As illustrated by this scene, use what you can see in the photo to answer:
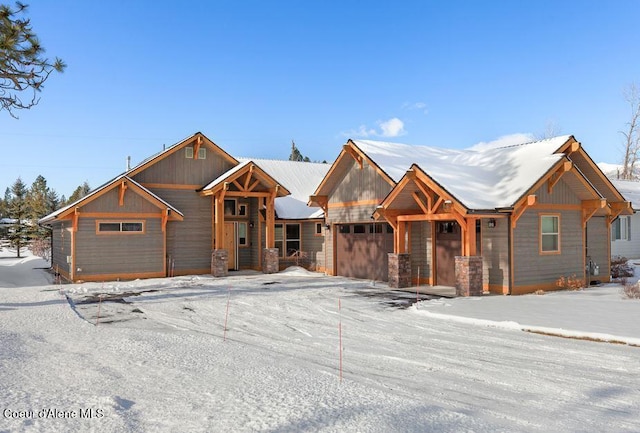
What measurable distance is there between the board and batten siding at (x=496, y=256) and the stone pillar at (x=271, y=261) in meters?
11.0

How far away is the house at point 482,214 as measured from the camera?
15906mm

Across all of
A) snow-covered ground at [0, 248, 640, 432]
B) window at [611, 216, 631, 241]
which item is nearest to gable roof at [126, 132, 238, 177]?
snow-covered ground at [0, 248, 640, 432]

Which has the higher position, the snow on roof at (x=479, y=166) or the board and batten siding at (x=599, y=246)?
the snow on roof at (x=479, y=166)

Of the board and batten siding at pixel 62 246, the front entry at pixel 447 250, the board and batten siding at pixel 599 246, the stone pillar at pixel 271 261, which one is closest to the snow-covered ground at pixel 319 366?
the front entry at pixel 447 250

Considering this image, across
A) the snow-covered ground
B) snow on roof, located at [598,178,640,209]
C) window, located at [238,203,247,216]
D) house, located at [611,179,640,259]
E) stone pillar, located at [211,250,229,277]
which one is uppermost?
snow on roof, located at [598,178,640,209]

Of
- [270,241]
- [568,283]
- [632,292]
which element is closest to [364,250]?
[270,241]

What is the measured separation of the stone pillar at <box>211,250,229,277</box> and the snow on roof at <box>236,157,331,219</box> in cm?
414

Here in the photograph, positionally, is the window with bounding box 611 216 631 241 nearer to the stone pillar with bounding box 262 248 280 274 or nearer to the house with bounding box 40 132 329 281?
the house with bounding box 40 132 329 281

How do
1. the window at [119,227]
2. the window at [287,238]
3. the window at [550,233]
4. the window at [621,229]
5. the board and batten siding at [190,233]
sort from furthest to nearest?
the window at [287,238] → the window at [621,229] → the board and batten siding at [190,233] → the window at [119,227] → the window at [550,233]

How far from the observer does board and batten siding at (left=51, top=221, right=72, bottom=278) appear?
2228cm

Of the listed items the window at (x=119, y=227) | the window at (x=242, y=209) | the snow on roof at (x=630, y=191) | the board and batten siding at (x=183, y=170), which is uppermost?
the board and batten siding at (x=183, y=170)

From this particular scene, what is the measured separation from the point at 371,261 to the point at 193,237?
8.56 metres

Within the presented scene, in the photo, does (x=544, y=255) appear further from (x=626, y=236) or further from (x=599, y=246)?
(x=626, y=236)

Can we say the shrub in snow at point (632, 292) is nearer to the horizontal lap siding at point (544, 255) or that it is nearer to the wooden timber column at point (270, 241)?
the horizontal lap siding at point (544, 255)
